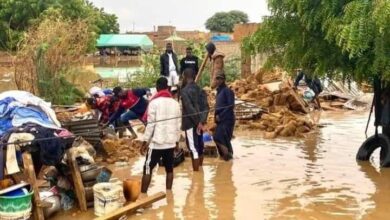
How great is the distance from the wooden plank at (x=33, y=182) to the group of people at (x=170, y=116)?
1.72 meters

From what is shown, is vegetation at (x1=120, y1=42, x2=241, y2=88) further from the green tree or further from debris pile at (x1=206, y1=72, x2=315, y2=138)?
the green tree

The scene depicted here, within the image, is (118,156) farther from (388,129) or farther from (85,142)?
(388,129)

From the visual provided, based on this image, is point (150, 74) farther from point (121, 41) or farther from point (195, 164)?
point (121, 41)

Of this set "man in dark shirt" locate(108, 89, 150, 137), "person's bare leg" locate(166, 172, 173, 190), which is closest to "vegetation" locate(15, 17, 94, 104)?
"man in dark shirt" locate(108, 89, 150, 137)

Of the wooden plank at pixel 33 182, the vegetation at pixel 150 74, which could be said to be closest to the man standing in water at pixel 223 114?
the wooden plank at pixel 33 182

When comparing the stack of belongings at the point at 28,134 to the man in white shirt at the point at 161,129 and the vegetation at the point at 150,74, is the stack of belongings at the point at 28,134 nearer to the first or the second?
the man in white shirt at the point at 161,129

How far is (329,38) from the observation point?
827 centimetres

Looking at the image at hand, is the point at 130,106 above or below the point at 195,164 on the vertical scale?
above

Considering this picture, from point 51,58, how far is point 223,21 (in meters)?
64.3

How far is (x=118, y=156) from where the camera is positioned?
36.6ft

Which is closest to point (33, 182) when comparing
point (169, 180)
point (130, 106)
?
point (169, 180)

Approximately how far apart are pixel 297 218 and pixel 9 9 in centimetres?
3731

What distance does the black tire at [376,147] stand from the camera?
33.1ft

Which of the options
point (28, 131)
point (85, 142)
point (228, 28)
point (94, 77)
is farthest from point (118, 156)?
point (228, 28)
